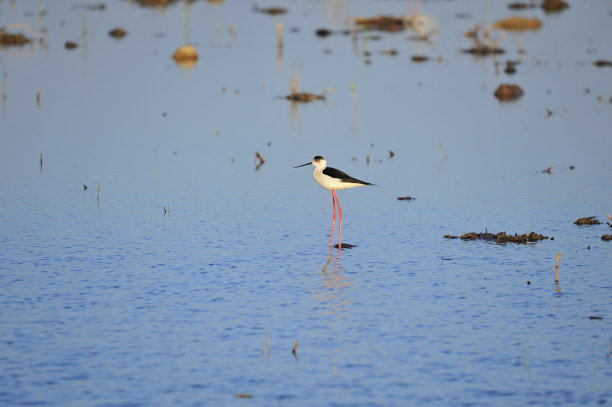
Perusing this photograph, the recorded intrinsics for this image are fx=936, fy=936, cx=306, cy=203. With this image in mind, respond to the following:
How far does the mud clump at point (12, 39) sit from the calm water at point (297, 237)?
4674 millimetres

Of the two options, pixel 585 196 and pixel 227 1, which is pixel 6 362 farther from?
pixel 227 1

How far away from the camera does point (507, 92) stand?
3334 cm

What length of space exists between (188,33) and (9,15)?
37.5 feet

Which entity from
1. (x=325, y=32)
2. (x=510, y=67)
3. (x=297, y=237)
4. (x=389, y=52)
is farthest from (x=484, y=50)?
(x=297, y=237)

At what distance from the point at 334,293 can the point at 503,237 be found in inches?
172

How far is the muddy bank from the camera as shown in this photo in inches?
691

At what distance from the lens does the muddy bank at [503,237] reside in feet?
57.6

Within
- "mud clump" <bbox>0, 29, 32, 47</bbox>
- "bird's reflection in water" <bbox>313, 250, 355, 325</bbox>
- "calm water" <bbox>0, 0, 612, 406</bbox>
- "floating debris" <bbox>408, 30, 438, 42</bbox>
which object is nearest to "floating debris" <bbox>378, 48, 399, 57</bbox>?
"calm water" <bbox>0, 0, 612, 406</bbox>

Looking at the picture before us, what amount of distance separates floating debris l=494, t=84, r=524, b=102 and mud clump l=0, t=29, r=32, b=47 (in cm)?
2375

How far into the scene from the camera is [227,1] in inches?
2744

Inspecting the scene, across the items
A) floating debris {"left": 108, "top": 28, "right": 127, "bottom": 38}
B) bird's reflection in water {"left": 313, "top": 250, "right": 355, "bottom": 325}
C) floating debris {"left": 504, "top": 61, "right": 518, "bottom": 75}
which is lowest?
bird's reflection in water {"left": 313, "top": 250, "right": 355, "bottom": 325}

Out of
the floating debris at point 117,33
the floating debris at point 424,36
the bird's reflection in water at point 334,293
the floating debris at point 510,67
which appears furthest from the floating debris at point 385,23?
the bird's reflection in water at point 334,293

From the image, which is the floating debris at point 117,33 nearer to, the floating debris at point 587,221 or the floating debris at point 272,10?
the floating debris at point 272,10

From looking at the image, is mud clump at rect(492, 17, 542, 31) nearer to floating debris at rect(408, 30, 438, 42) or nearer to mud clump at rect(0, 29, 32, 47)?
floating debris at rect(408, 30, 438, 42)
